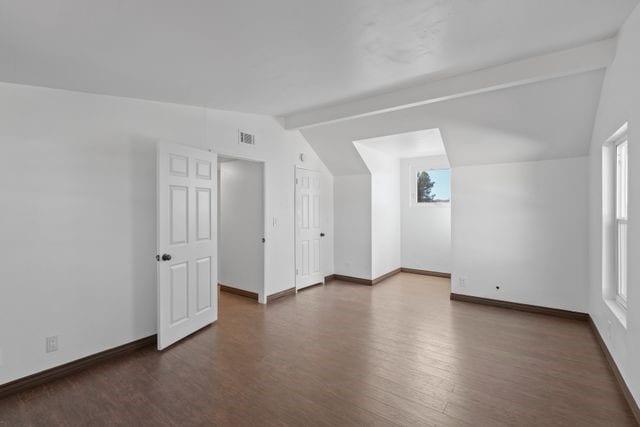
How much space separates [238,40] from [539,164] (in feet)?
13.1

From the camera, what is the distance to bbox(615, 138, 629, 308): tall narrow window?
8.89 ft

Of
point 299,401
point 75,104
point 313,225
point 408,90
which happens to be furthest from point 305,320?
point 75,104

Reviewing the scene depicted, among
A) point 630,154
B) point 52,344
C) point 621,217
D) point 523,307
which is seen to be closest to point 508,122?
point 621,217

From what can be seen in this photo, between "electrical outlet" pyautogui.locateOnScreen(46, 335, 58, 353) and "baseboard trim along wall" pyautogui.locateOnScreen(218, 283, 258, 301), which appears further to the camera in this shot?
"baseboard trim along wall" pyautogui.locateOnScreen(218, 283, 258, 301)

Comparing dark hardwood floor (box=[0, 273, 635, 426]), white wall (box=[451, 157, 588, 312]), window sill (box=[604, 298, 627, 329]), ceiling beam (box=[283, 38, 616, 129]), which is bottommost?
dark hardwood floor (box=[0, 273, 635, 426])

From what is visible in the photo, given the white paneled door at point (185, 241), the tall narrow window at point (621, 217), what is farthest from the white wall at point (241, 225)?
the tall narrow window at point (621, 217)

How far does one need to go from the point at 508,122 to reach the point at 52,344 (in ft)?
16.3

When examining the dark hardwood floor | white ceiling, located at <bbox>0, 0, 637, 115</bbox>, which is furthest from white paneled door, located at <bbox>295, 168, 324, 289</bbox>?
white ceiling, located at <bbox>0, 0, 637, 115</bbox>

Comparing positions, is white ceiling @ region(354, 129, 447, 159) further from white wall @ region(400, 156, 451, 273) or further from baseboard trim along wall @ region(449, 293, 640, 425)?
baseboard trim along wall @ region(449, 293, 640, 425)

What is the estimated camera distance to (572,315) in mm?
3887

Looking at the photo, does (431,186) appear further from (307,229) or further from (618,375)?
(618,375)

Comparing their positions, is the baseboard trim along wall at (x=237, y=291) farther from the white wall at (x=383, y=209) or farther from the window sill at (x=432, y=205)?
the window sill at (x=432, y=205)

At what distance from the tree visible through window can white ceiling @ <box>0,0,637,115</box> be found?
3.55 metres

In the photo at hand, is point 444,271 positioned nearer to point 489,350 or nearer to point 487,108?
point 489,350
